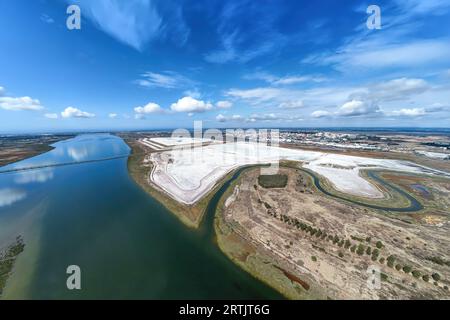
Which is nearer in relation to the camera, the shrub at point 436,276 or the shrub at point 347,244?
the shrub at point 436,276

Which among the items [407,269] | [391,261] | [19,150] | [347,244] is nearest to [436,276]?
[407,269]

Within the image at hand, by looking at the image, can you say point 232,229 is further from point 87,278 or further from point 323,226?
point 87,278

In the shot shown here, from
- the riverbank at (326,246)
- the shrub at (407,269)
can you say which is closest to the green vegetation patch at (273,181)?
the riverbank at (326,246)

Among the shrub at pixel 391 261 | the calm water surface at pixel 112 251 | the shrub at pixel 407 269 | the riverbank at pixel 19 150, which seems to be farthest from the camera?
the riverbank at pixel 19 150

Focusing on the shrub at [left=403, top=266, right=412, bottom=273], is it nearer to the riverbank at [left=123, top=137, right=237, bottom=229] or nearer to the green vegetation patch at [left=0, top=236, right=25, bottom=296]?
the riverbank at [left=123, top=137, right=237, bottom=229]

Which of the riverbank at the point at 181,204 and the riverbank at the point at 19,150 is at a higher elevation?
the riverbank at the point at 19,150

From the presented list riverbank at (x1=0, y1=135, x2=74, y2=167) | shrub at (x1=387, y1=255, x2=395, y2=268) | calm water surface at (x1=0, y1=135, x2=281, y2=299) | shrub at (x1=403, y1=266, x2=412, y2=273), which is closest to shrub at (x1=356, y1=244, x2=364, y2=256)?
shrub at (x1=387, y1=255, x2=395, y2=268)

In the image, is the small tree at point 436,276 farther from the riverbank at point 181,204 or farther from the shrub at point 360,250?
the riverbank at point 181,204
